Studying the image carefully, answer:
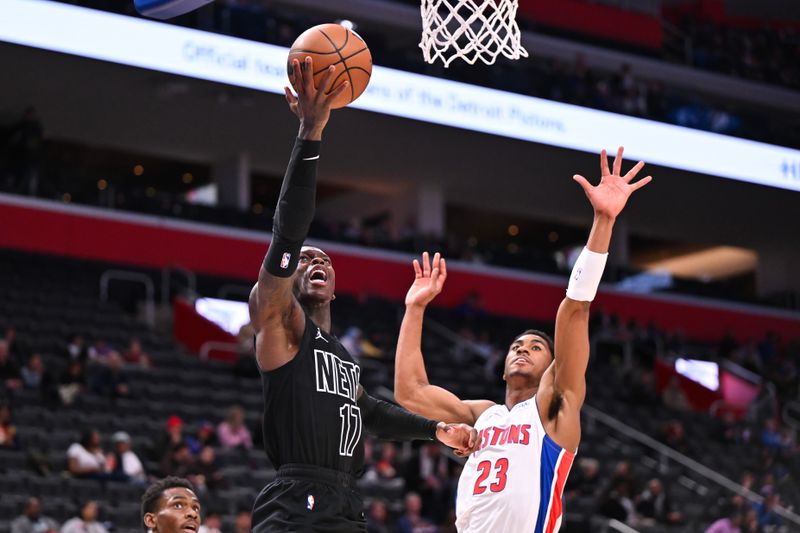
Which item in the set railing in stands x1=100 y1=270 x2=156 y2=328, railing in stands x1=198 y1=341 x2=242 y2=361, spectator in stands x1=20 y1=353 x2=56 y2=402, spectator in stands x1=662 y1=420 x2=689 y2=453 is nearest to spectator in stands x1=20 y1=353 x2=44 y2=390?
spectator in stands x1=20 y1=353 x2=56 y2=402

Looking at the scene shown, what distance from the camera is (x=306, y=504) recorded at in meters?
4.82

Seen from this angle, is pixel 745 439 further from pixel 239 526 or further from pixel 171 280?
pixel 239 526

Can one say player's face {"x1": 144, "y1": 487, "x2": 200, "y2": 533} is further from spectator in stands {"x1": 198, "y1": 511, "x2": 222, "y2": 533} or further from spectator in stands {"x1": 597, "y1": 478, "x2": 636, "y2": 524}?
spectator in stands {"x1": 597, "y1": 478, "x2": 636, "y2": 524}

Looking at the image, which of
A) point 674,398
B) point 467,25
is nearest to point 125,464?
point 467,25

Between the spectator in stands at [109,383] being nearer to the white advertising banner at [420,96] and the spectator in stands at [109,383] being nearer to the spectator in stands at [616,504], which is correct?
the white advertising banner at [420,96]

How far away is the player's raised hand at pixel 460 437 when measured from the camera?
5.21 metres

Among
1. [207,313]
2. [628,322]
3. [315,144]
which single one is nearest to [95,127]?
[207,313]

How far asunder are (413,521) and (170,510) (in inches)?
315

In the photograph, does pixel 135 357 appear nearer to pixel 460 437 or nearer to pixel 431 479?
pixel 431 479

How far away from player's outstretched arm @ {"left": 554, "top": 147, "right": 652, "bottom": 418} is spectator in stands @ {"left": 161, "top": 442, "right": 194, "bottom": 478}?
747 cm

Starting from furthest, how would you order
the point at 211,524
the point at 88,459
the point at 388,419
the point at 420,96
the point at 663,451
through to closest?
the point at 420,96
the point at 663,451
the point at 88,459
the point at 211,524
the point at 388,419

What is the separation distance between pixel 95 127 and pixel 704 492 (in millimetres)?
12078

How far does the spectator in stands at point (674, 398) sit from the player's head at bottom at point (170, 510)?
17097 millimetres

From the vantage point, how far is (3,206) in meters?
20.3
